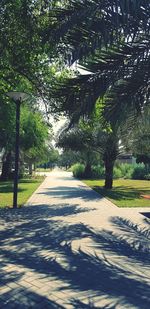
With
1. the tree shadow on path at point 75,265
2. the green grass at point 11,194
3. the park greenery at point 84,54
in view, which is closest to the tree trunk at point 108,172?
the green grass at point 11,194

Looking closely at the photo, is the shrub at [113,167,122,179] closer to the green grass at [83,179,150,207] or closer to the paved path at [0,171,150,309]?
the green grass at [83,179,150,207]

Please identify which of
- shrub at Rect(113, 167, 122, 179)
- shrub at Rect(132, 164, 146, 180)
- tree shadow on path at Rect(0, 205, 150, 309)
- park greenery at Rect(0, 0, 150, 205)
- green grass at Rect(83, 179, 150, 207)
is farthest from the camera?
shrub at Rect(113, 167, 122, 179)

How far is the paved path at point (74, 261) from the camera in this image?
203 inches

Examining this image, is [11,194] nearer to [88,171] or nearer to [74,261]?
[74,261]

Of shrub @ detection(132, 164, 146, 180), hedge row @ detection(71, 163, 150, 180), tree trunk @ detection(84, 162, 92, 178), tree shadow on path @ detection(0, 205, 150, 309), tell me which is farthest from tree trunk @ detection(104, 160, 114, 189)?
shrub @ detection(132, 164, 146, 180)

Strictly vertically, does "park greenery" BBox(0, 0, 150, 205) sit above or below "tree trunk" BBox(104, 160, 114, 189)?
above

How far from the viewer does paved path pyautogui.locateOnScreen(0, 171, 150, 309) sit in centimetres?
515

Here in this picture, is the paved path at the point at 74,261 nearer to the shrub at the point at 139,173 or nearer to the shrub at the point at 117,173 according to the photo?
the shrub at the point at 139,173

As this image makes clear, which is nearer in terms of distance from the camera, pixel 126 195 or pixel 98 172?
pixel 126 195

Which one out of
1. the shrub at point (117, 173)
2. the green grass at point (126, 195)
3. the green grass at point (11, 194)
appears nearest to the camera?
the green grass at point (11, 194)

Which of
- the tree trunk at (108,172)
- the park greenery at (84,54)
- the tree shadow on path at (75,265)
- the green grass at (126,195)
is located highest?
the park greenery at (84,54)

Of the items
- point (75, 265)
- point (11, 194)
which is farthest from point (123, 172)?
point (75, 265)

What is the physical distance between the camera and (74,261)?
23.3 ft

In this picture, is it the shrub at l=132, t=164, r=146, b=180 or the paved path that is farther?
the shrub at l=132, t=164, r=146, b=180
